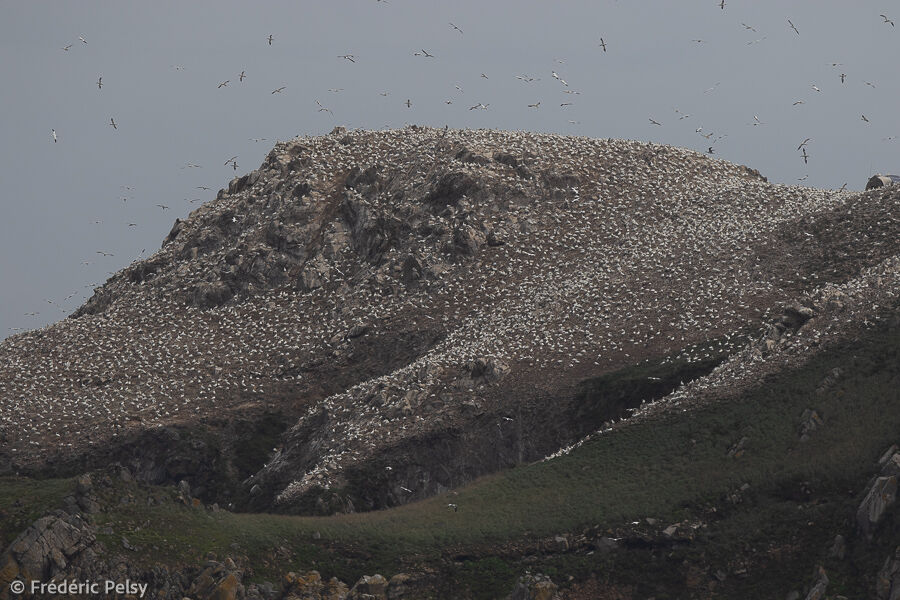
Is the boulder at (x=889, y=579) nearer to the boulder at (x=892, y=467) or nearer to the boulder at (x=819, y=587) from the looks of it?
the boulder at (x=819, y=587)

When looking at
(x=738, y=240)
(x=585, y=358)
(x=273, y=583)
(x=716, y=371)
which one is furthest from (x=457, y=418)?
(x=738, y=240)

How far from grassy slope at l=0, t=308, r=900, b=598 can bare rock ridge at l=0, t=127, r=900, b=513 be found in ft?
18.1

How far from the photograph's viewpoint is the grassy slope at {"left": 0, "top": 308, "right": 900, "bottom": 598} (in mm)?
54625

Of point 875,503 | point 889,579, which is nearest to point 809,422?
point 875,503

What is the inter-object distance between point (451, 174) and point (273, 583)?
2188 inches

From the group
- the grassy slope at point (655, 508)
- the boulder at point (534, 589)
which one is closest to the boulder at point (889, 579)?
the grassy slope at point (655, 508)

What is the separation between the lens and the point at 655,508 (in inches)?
2399

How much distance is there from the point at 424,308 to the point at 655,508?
3703cm

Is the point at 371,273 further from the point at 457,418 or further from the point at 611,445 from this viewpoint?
the point at 611,445

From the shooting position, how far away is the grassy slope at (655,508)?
179ft

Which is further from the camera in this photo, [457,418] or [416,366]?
[416,366]

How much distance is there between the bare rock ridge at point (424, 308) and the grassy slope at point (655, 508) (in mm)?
5529

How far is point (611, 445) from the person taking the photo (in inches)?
2773

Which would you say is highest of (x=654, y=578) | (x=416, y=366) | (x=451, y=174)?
(x=451, y=174)
